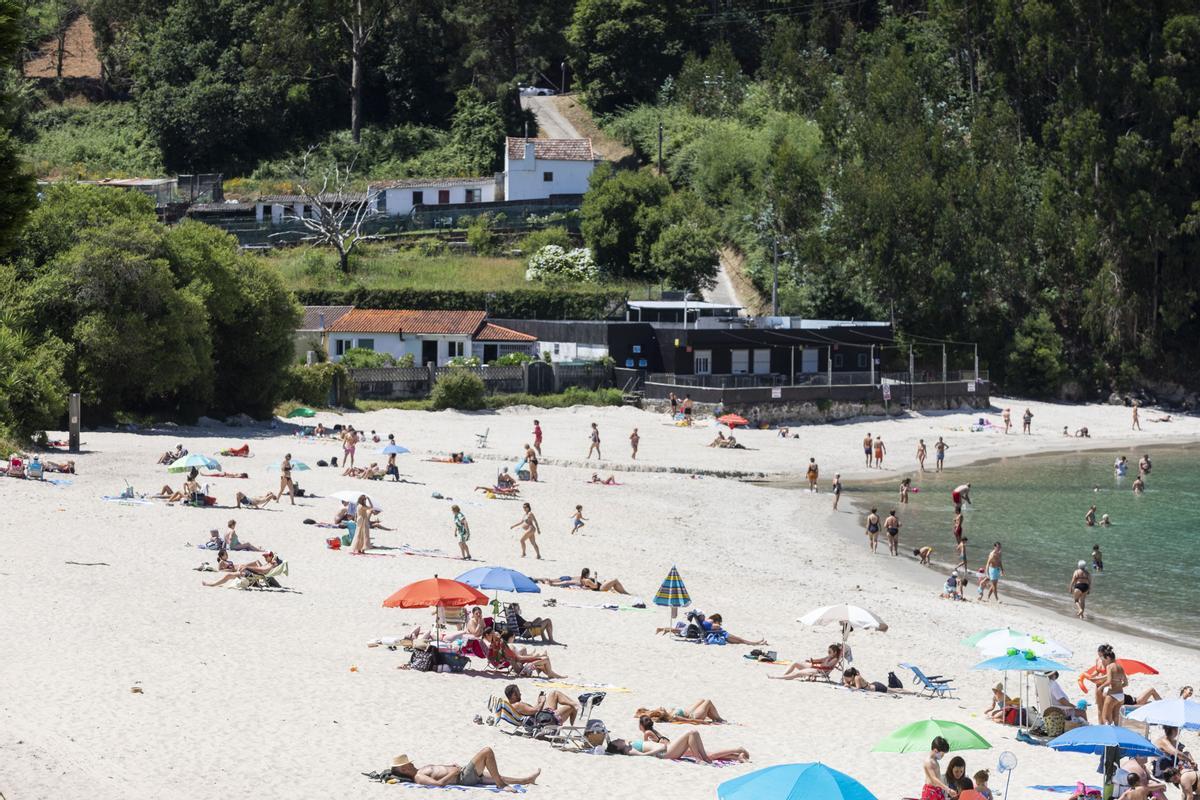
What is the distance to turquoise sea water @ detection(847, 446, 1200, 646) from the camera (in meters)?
29.0

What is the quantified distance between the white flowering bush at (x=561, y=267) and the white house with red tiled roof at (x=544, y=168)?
9.54 metres

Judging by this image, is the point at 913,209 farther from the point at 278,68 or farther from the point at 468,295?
the point at 278,68

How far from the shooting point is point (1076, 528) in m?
37.5

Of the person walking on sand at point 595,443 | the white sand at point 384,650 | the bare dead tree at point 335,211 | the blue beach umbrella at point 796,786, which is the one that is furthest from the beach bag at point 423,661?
the bare dead tree at point 335,211

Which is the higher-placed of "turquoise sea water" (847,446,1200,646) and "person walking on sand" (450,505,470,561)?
"person walking on sand" (450,505,470,561)

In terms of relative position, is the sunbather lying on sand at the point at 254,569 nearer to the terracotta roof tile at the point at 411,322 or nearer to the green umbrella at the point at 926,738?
the green umbrella at the point at 926,738

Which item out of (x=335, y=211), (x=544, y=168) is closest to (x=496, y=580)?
(x=335, y=211)

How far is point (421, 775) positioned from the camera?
14.4 m

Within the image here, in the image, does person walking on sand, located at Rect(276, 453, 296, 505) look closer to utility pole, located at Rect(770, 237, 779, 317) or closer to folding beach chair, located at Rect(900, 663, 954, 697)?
folding beach chair, located at Rect(900, 663, 954, 697)

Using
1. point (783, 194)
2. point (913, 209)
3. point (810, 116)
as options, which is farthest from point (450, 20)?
point (913, 209)

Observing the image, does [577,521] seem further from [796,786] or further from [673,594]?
[796,786]

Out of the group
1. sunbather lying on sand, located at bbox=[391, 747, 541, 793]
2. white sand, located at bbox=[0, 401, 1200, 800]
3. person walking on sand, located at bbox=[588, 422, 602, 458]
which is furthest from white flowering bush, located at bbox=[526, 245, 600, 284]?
sunbather lying on sand, located at bbox=[391, 747, 541, 793]

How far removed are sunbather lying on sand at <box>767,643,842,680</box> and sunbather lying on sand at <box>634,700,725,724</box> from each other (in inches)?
109

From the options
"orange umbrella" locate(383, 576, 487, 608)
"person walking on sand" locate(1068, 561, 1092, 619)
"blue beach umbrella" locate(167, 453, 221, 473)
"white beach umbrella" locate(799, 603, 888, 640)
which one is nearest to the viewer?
"orange umbrella" locate(383, 576, 487, 608)
